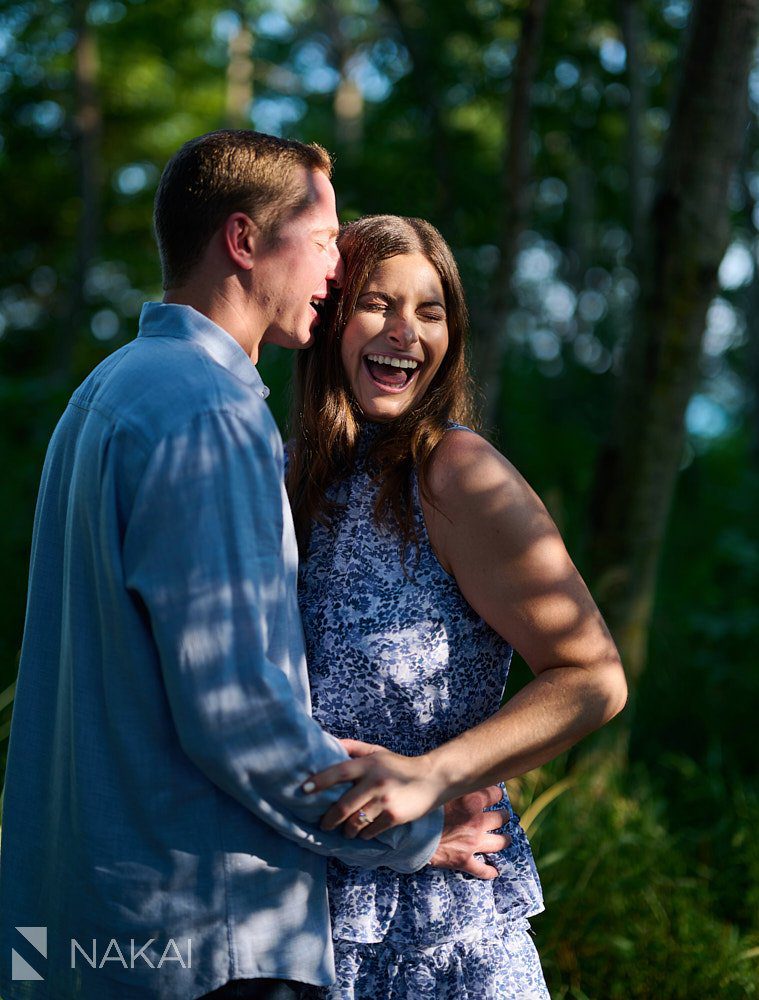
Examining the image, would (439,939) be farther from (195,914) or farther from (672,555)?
(672,555)

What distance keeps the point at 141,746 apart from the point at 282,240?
2.96ft

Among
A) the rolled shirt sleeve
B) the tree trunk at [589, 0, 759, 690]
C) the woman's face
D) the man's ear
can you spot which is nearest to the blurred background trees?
the tree trunk at [589, 0, 759, 690]

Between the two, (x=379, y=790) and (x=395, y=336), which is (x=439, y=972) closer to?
(x=379, y=790)

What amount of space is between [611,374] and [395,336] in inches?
349

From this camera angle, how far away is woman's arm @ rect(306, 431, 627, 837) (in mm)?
1789

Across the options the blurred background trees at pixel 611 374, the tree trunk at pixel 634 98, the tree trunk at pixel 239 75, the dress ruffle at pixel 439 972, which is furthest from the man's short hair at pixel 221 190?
the tree trunk at pixel 239 75

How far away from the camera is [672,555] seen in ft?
28.3

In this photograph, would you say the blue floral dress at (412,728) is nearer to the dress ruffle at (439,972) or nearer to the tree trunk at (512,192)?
the dress ruffle at (439,972)

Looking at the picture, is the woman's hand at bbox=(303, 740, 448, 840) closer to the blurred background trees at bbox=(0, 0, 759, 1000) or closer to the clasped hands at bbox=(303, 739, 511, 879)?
the clasped hands at bbox=(303, 739, 511, 879)

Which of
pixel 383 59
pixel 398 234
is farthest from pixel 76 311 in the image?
pixel 398 234

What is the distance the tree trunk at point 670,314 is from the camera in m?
4.08

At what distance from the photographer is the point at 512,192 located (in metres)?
5.37

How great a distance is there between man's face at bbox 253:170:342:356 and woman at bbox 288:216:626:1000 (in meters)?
0.22

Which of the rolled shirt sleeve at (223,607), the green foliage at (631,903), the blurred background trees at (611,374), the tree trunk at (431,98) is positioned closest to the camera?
the rolled shirt sleeve at (223,607)
